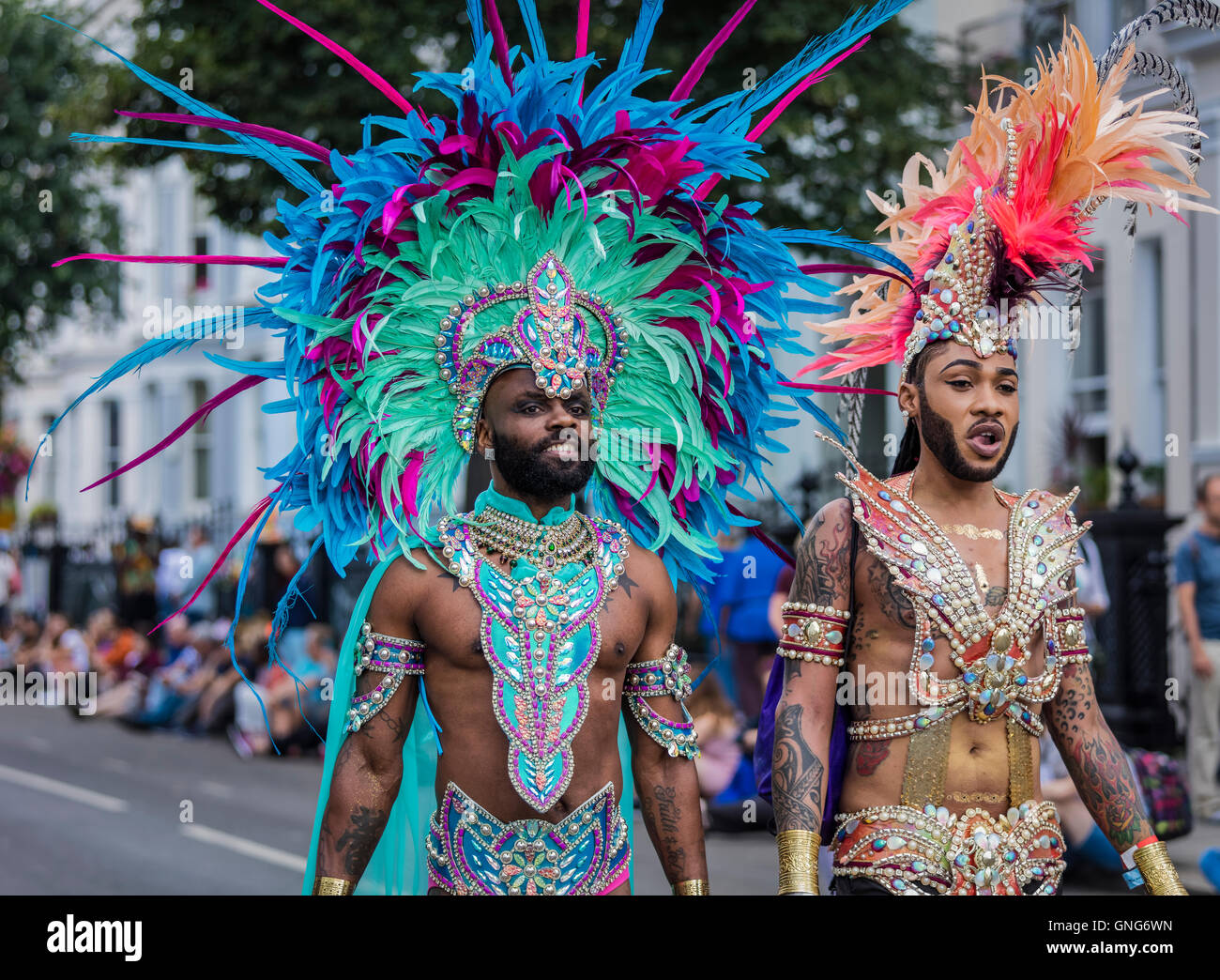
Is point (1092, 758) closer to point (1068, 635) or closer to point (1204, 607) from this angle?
point (1068, 635)

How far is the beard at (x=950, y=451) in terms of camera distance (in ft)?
11.9

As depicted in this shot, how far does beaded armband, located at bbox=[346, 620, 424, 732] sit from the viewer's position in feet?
11.6

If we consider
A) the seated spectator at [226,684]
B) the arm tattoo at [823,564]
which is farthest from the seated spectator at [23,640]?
the arm tattoo at [823,564]

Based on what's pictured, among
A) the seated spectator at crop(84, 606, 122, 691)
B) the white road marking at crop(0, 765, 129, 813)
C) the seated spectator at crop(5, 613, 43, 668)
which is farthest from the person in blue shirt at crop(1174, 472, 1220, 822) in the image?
the seated spectator at crop(5, 613, 43, 668)

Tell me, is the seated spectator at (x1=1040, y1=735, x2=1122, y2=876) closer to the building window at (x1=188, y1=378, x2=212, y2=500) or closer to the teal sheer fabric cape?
the teal sheer fabric cape

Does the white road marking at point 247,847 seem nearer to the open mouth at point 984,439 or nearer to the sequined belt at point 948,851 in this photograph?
the sequined belt at point 948,851

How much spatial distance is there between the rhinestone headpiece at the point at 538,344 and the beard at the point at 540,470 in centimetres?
14

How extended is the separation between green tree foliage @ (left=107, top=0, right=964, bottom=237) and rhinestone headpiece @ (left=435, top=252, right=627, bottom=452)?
6.16 meters

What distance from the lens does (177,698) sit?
1555 cm

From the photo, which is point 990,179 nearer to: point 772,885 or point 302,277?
point 302,277

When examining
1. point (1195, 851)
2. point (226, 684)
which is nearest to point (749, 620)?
point (1195, 851)

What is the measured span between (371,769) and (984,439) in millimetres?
1626
